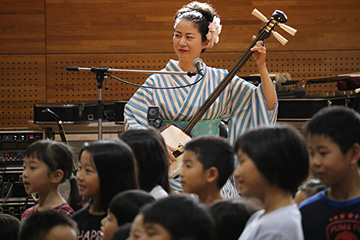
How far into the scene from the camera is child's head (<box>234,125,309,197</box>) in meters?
1.88

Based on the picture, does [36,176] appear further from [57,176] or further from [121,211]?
[121,211]

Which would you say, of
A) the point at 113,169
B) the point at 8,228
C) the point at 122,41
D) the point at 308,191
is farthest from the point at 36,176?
the point at 122,41

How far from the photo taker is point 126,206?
204cm

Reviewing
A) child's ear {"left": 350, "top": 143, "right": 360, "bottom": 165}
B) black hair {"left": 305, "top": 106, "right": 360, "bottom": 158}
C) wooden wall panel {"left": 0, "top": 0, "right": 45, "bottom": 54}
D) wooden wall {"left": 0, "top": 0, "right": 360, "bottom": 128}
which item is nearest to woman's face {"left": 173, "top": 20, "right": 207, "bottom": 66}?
black hair {"left": 305, "top": 106, "right": 360, "bottom": 158}

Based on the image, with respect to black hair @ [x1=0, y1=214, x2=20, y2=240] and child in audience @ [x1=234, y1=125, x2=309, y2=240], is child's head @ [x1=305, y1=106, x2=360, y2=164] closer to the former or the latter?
child in audience @ [x1=234, y1=125, x2=309, y2=240]

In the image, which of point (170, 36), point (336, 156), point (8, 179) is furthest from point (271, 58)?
point (336, 156)

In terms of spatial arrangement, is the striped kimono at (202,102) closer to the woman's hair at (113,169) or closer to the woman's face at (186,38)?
the woman's face at (186,38)

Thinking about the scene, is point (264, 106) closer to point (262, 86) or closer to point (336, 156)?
point (262, 86)

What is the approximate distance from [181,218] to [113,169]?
854 mm

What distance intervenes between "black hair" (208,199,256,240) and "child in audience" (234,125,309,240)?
0.11 meters

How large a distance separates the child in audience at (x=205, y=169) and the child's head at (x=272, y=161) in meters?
0.50

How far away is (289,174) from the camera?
189 cm

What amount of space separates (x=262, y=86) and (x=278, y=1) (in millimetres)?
3604

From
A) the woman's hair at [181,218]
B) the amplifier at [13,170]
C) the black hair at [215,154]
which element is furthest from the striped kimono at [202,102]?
the amplifier at [13,170]
